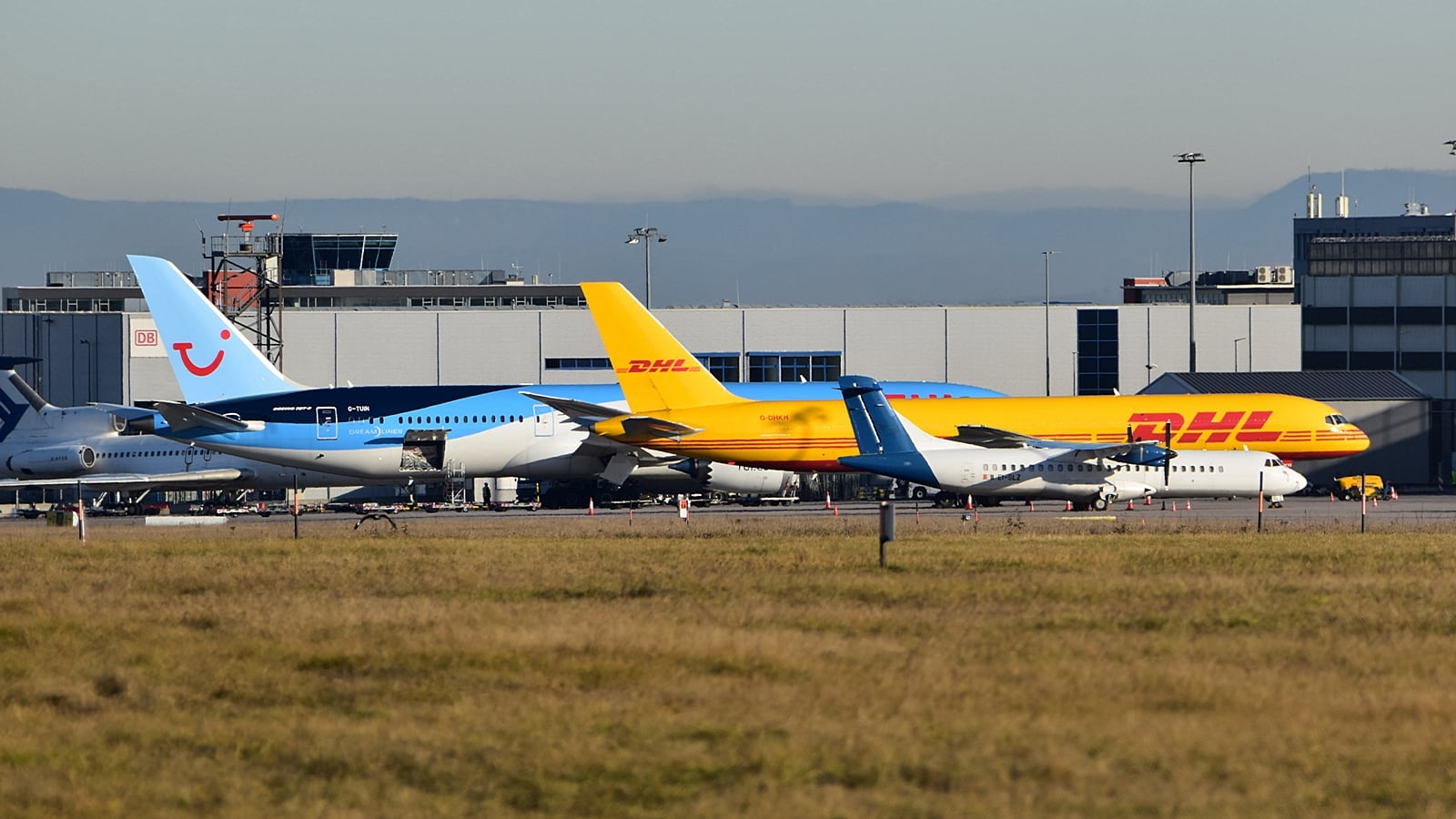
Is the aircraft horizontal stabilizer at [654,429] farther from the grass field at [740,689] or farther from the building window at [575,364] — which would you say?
the building window at [575,364]

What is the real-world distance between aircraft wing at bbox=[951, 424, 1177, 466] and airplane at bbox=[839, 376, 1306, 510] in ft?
0.13

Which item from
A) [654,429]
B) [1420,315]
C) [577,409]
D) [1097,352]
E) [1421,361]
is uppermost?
[1420,315]

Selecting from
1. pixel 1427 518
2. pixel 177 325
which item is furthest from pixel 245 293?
pixel 1427 518

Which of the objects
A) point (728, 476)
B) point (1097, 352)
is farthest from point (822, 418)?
point (1097, 352)

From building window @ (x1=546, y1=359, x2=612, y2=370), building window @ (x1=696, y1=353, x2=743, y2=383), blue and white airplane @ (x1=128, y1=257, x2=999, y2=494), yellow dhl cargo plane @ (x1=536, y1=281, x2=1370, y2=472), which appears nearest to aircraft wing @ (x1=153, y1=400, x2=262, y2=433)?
blue and white airplane @ (x1=128, y1=257, x2=999, y2=494)

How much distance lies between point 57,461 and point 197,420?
1360cm

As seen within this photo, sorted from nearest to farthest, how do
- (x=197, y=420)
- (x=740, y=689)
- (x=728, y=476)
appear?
(x=740, y=689) → (x=197, y=420) → (x=728, y=476)

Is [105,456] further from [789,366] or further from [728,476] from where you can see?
[789,366]

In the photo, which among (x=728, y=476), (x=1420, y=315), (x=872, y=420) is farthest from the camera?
(x=1420, y=315)

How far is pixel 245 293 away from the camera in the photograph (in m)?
134

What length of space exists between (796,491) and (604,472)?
38.2ft

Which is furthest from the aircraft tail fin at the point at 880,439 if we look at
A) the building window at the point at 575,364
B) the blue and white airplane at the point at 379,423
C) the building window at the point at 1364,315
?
the building window at the point at 1364,315

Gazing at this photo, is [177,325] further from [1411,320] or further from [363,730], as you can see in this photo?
[1411,320]

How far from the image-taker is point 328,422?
68.7 metres
